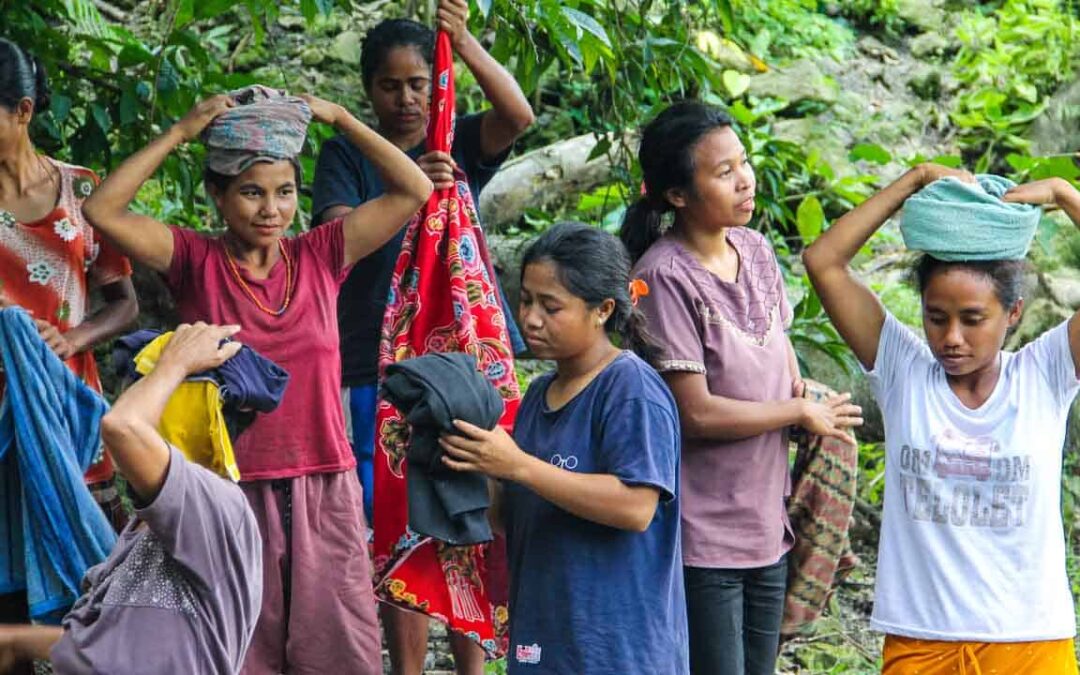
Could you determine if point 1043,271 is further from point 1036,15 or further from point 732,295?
point 732,295

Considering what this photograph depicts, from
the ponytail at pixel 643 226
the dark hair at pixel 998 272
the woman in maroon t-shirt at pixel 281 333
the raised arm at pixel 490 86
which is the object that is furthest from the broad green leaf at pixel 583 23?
the dark hair at pixel 998 272

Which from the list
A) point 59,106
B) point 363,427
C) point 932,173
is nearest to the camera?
point 932,173

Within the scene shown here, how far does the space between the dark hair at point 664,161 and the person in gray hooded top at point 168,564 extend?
1369 mm

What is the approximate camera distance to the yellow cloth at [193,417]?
9.73ft

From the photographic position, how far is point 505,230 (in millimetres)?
6930

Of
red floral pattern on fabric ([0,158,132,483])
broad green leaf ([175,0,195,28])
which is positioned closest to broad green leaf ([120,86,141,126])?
broad green leaf ([175,0,195,28])

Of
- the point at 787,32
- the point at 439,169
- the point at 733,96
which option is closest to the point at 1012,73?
the point at 787,32

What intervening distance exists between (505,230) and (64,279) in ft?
10.2

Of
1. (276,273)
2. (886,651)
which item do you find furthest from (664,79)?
(886,651)

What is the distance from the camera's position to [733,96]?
6504mm

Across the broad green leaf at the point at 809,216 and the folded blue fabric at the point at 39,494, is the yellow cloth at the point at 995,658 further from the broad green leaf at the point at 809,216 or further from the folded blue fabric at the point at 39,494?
the broad green leaf at the point at 809,216

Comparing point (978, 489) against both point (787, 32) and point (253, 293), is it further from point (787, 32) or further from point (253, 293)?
point (787, 32)

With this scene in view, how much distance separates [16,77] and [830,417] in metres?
2.32

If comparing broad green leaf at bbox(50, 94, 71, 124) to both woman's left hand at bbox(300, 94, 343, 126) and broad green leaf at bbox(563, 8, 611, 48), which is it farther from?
broad green leaf at bbox(563, 8, 611, 48)
